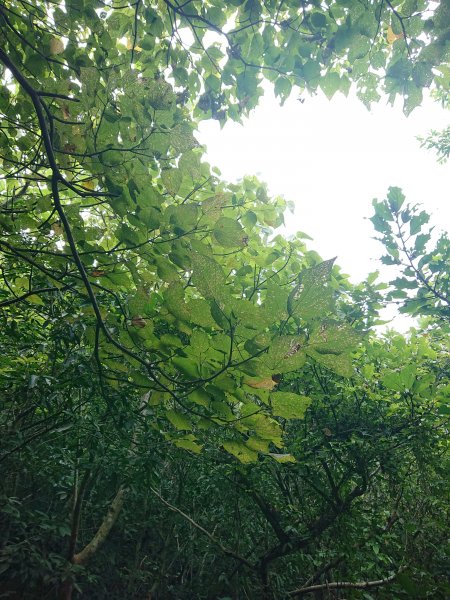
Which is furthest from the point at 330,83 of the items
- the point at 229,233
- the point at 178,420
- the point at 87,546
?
the point at 87,546

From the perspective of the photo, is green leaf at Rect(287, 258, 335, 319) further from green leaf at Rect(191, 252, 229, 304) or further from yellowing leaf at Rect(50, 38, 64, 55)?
yellowing leaf at Rect(50, 38, 64, 55)

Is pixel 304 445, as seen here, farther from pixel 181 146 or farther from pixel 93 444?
pixel 181 146

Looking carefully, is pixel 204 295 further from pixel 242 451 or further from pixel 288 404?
pixel 242 451

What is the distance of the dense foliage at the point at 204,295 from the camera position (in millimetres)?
814

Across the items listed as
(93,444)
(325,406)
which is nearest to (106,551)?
(93,444)

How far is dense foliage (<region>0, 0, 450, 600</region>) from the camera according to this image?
0.81 m

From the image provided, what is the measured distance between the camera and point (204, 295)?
2.16ft

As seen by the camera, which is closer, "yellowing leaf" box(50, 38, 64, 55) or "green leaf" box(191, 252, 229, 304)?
"green leaf" box(191, 252, 229, 304)

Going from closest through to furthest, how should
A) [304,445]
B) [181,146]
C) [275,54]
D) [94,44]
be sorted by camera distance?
1. [181,146]
2. [94,44]
3. [275,54]
4. [304,445]

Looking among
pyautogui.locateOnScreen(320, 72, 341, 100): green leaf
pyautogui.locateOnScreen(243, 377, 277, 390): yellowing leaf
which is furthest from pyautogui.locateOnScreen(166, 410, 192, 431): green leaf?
pyautogui.locateOnScreen(320, 72, 341, 100): green leaf

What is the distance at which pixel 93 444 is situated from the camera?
2.88 meters

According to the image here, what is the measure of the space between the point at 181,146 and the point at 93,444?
258 cm

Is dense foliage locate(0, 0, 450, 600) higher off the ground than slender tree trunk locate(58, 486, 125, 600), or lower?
higher

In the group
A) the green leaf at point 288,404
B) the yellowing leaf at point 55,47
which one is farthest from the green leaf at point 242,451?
the yellowing leaf at point 55,47
